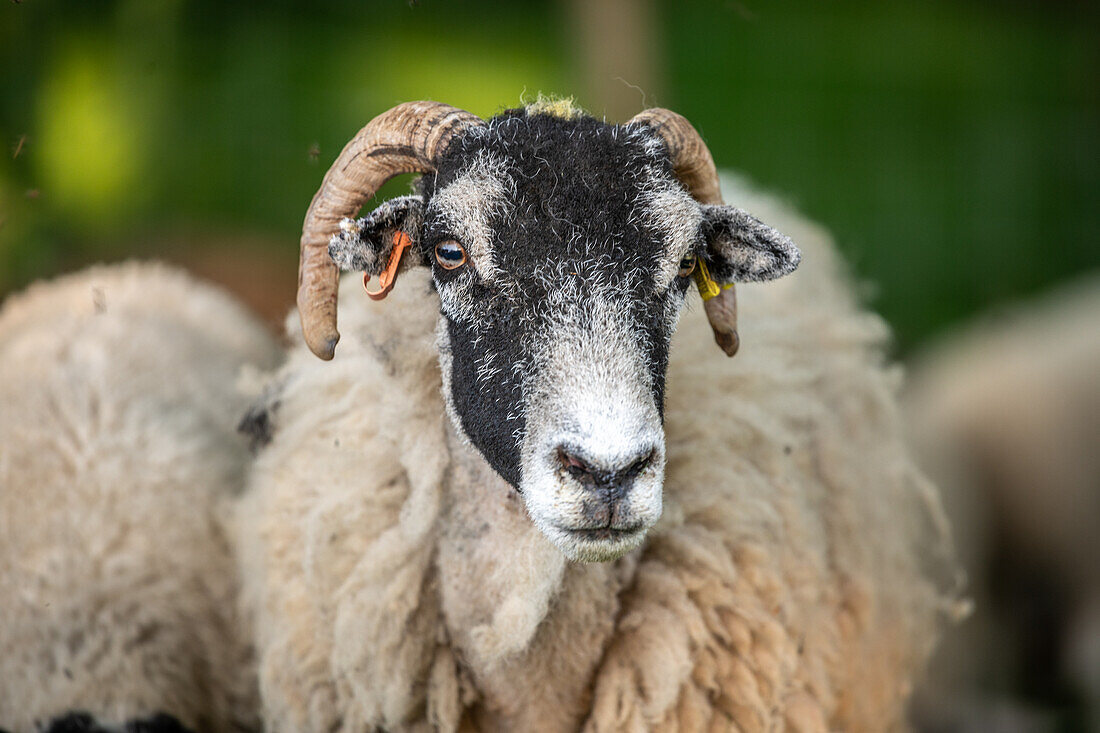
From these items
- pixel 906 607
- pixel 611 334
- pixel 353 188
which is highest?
pixel 353 188

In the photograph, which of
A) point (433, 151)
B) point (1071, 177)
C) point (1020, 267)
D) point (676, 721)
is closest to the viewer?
point (433, 151)

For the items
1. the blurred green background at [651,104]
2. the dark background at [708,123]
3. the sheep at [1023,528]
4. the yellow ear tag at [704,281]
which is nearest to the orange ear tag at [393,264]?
the yellow ear tag at [704,281]

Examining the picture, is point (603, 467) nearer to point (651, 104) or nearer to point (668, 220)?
point (668, 220)

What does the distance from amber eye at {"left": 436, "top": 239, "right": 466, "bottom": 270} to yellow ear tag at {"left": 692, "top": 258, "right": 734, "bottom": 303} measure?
2.48ft

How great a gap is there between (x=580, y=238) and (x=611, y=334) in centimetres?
27

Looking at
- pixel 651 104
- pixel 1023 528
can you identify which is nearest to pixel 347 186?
pixel 651 104

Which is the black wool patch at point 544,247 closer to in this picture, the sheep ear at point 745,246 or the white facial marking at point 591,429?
the white facial marking at point 591,429

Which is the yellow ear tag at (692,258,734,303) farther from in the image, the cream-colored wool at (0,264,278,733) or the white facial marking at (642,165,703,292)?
the cream-colored wool at (0,264,278,733)

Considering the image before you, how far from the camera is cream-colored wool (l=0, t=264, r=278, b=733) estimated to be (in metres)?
3.76

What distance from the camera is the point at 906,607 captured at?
12.8 ft

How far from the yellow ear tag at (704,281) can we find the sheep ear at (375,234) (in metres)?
0.87

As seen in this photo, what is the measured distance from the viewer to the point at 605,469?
7.70 feet

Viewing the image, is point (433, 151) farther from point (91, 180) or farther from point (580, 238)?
point (91, 180)

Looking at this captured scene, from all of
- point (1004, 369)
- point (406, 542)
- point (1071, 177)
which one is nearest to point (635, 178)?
point (406, 542)
